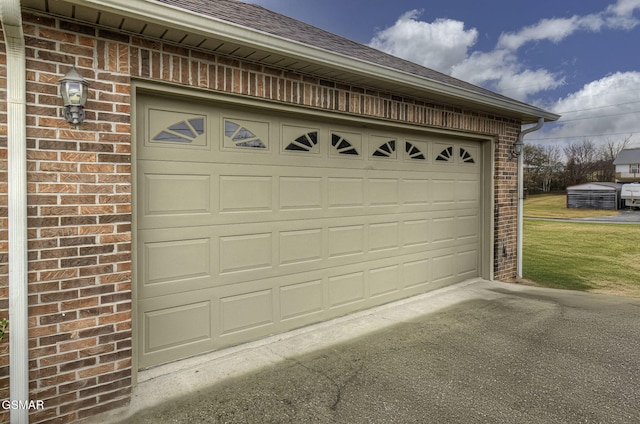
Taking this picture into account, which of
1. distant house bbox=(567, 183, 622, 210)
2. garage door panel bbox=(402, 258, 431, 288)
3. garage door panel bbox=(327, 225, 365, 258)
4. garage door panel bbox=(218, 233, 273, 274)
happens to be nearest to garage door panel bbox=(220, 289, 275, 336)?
garage door panel bbox=(218, 233, 273, 274)

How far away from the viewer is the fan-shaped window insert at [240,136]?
3469 mm

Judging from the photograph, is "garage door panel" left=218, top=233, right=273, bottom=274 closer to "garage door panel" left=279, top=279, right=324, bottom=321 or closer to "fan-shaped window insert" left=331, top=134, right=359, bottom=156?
"garage door panel" left=279, top=279, right=324, bottom=321

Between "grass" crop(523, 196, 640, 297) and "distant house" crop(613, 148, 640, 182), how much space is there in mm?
36666

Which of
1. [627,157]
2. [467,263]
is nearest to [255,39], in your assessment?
[467,263]

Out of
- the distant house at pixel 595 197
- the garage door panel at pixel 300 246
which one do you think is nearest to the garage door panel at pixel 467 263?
the garage door panel at pixel 300 246

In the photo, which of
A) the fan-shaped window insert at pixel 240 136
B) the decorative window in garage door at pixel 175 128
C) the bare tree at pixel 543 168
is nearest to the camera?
the decorative window in garage door at pixel 175 128

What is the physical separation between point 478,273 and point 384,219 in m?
2.45

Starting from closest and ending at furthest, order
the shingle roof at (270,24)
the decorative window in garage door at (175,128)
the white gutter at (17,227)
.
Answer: the white gutter at (17,227) → the decorative window in garage door at (175,128) → the shingle roof at (270,24)

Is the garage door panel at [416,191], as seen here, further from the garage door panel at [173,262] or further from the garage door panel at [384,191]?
the garage door panel at [173,262]

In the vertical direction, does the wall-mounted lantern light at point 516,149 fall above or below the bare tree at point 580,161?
below

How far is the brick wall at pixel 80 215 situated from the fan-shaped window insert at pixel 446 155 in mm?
3714

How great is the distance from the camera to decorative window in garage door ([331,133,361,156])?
4.28 meters

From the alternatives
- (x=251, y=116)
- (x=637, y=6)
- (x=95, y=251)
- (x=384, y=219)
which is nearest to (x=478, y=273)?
(x=384, y=219)

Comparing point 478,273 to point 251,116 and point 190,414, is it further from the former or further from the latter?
point 190,414
